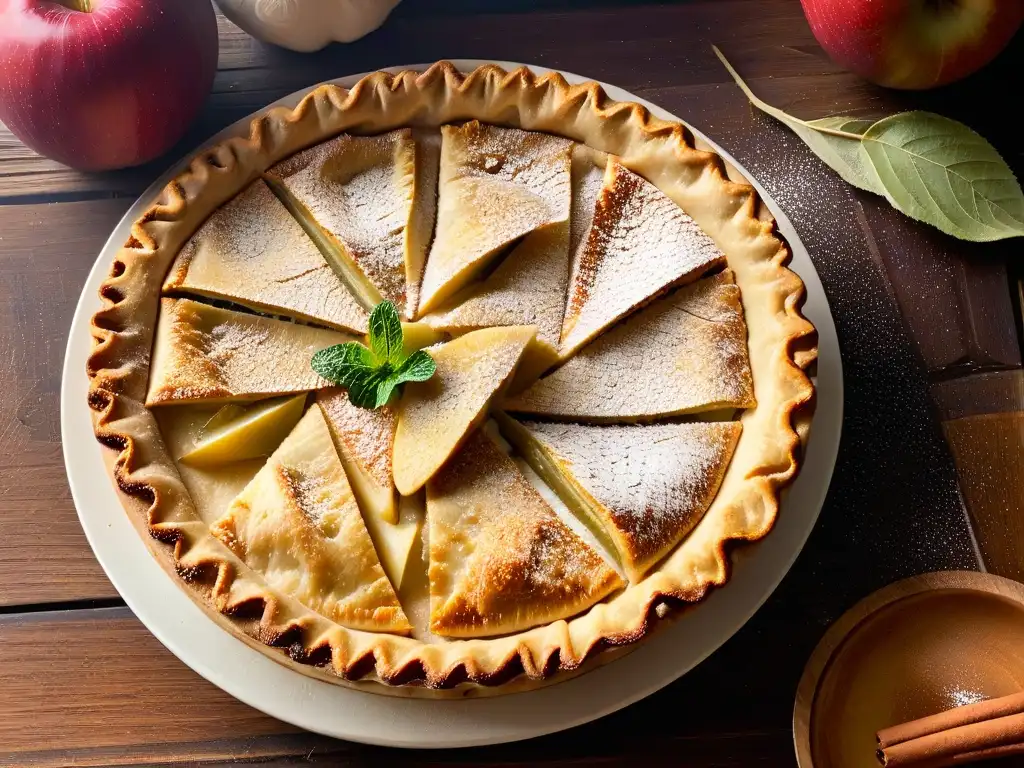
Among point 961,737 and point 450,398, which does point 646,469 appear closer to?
point 450,398

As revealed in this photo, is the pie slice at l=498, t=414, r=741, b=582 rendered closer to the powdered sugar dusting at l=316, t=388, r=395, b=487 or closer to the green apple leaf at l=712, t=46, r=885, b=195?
the powdered sugar dusting at l=316, t=388, r=395, b=487

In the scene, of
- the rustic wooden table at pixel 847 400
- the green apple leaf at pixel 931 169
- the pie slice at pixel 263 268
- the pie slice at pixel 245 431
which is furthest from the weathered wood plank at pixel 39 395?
the green apple leaf at pixel 931 169

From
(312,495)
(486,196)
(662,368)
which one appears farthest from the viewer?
(486,196)

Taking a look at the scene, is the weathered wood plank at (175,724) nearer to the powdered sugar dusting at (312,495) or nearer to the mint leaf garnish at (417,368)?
the powdered sugar dusting at (312,495)

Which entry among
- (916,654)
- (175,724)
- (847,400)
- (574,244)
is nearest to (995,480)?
(847,400)

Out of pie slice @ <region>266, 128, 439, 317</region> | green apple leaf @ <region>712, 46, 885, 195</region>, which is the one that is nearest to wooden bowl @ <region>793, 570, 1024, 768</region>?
green apple leaf @ <region>712, 46, 885, 195</region>

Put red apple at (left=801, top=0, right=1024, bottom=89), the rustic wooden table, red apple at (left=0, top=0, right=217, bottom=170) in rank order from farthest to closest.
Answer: red apple at (left=801, top=0, right=1024, bottom=89) < red apple at (left=0, top=0, right=217, bottom=170) < the rustic wooden table

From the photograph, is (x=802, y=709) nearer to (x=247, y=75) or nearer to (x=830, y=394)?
(x=830, y=394)
